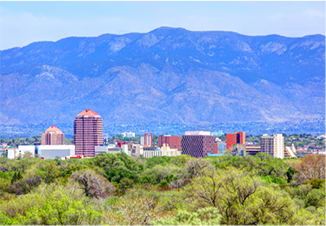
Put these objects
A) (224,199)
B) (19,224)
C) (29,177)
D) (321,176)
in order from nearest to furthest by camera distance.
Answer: (19,224) → (224,199) → (29,177) → (321,176)

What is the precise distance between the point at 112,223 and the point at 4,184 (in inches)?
1852

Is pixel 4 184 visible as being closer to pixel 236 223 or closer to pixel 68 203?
pixel 68 203

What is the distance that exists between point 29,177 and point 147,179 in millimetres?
20694

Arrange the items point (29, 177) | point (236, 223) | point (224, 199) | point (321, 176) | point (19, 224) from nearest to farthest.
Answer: point (19, 224)
point (236, 223)
point (224, 199)
point (29, 177)
point (321, 176)

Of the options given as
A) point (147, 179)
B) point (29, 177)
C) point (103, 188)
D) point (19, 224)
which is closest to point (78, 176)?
point (103, 188)

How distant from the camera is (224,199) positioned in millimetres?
45062

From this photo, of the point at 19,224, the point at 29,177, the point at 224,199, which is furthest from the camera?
the point at 29,177

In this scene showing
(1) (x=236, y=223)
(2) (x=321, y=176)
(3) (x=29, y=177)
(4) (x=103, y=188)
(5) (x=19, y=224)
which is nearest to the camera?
(5) (x=19, y=224)

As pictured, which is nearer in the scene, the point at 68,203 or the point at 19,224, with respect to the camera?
the point at 19,224

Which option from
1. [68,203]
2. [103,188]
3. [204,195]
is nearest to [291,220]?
[204,195]

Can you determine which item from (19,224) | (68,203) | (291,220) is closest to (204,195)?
(291,220)

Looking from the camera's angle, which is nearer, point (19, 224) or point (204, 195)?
point (19, 224)

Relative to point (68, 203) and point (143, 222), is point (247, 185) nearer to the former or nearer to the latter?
point (143, 222)

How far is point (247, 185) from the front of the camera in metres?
46.9
